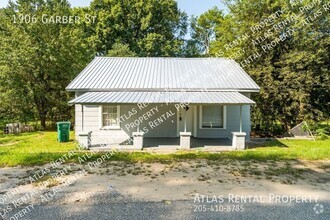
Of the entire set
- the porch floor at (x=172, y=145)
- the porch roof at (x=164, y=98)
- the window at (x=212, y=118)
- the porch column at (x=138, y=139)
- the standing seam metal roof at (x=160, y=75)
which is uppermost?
the standing seam metal roof at (x=160, y=75)

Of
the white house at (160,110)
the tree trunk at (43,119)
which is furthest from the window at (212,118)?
the tree trunk at (43,119)

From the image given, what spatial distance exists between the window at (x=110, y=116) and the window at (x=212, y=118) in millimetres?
4318

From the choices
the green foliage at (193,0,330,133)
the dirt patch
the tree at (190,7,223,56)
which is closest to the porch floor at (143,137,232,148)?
the dirt patch

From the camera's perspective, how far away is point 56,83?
1830 cm

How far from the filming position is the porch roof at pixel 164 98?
10.7m

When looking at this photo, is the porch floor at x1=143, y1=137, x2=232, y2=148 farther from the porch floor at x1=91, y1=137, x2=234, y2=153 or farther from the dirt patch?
the dirt patch

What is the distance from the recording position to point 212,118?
42.6 feet

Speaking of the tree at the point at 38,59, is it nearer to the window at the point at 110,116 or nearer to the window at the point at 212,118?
the window at the point at 110,116

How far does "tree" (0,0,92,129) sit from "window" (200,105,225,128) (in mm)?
10415

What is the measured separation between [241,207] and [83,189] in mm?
3402

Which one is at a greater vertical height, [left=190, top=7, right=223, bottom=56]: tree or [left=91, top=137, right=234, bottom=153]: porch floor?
[left=190, top=7, right=223, bottom=56]: tree

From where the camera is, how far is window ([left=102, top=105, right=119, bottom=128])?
12.7 meters

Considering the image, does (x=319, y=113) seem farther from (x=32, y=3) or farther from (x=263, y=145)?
(x=32, y=3)

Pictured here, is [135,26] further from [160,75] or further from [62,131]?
[62,131]
